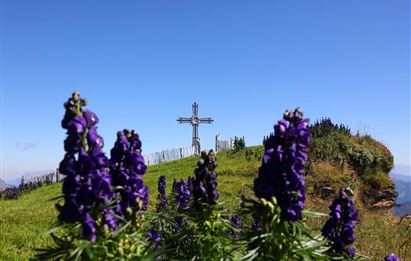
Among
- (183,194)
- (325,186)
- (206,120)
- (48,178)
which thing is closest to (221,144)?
(206,120)

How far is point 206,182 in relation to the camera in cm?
456

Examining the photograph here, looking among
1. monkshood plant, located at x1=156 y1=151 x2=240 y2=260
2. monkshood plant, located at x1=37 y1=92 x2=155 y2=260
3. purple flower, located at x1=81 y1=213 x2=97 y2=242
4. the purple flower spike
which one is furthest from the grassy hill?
purple flower, located at x1=81 y1=213 x2=97 y2=242

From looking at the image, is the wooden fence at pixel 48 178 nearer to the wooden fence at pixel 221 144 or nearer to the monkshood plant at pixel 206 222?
the wooden fence at pixel 221 144

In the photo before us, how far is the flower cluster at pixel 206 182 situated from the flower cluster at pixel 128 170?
62cm

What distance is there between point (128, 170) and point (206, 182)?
2.86 feet

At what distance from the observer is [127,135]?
4.11 meters

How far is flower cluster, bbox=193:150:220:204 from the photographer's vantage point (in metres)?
4.48

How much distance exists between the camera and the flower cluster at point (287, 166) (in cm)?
346

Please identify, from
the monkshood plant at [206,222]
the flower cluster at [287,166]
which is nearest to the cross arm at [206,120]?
the monkshood plant at [206,222]

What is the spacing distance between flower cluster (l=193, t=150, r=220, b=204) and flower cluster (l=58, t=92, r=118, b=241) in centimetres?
135

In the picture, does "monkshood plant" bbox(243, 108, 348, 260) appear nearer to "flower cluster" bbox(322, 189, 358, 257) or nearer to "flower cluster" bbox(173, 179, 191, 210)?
"flower cluster" bbox(322, 189, 358, 257)

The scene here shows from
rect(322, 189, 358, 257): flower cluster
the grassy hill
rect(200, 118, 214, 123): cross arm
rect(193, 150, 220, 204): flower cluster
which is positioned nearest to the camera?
rect(322, 189, 358, 257): flower cluster

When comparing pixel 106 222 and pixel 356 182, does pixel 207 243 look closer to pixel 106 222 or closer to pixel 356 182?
pixel 106 222

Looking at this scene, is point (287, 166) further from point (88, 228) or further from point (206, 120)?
point (206, 120)
